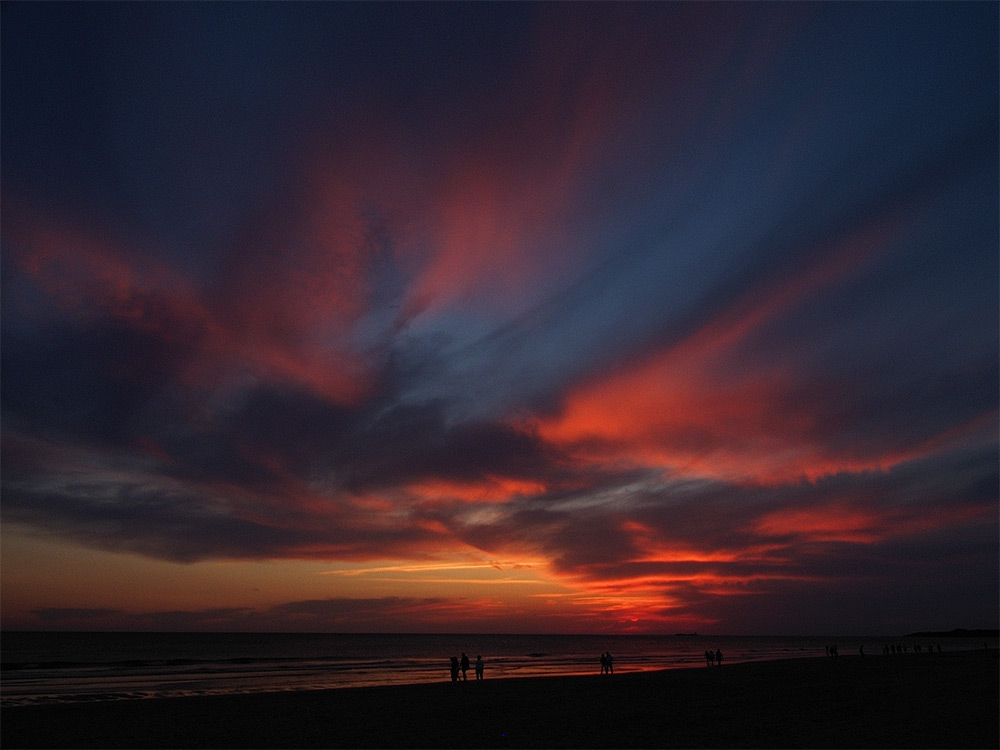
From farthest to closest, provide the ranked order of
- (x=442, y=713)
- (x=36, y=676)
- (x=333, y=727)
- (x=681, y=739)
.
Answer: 1. (x=36, y=676)
2. (x=442, y=713)
3. (x=333, y=727)
4. (x=681, y=739)

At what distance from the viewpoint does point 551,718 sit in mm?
24344

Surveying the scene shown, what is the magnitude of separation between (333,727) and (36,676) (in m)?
54.9

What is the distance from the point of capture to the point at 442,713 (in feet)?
86.3

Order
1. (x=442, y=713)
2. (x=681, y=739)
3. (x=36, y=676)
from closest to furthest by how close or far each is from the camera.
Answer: (x=681, y=739) → (x=442, y=713) → (x=36, y=676)

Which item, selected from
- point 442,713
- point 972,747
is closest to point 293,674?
point 442,713

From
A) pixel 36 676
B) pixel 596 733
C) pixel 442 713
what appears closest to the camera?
pixel 596 733

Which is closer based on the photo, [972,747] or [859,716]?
[972,747]

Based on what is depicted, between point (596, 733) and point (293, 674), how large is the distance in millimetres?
47904

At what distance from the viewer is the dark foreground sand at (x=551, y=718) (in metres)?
20.0

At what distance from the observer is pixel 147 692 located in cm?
4172

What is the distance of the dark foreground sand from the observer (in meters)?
20.0

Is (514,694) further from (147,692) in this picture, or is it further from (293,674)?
(293,674)

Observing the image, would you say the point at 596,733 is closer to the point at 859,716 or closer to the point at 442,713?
the point at 442,713

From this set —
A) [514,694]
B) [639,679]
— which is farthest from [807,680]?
[514,694]
